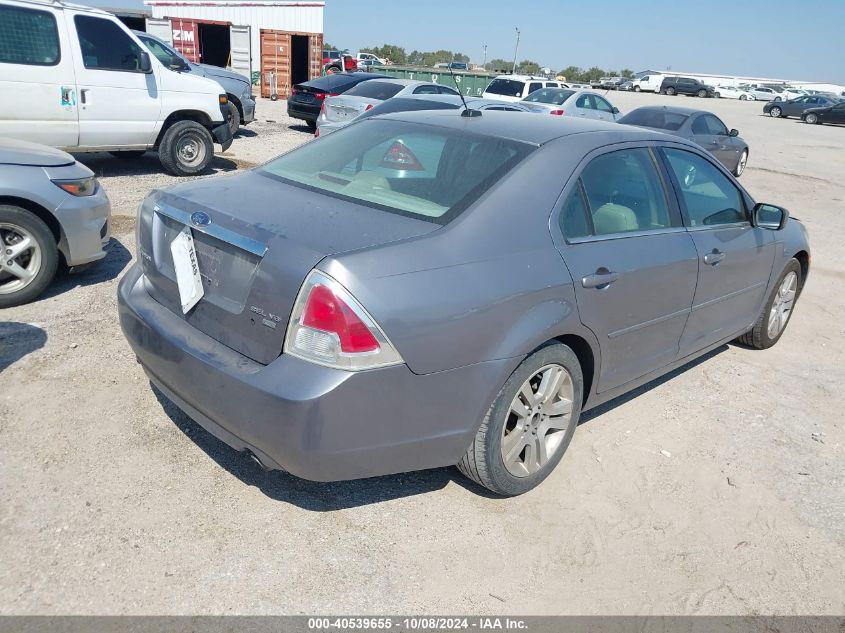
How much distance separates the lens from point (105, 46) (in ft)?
26.6

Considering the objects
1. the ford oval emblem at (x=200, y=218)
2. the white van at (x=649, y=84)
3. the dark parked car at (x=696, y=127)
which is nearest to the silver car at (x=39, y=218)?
the ford oval emblem at (x=200, y=218)

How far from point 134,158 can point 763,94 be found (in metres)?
60.7

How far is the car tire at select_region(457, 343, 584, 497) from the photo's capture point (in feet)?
9.41

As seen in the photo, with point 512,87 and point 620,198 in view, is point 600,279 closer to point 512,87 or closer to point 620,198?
point 620,198

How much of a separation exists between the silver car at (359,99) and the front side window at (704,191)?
27.3 feet

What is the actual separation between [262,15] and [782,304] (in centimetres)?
2626

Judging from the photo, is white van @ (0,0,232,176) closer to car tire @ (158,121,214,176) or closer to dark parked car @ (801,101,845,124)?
car tire @ (158,121,214,176)

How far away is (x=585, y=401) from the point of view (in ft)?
11.4

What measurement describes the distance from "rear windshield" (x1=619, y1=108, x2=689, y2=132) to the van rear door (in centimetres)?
1004

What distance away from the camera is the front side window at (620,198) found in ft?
10.6

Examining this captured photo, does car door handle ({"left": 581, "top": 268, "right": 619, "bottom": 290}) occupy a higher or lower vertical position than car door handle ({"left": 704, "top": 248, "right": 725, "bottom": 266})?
higher

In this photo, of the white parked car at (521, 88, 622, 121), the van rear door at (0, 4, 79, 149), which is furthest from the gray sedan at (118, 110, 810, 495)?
the white parked car at (521, 88, 622, 121)

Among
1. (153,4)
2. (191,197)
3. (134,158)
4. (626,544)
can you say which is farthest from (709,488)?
(153,4)

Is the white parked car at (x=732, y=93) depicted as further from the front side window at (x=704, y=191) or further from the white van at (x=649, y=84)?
the front side window at (x=704, y=191)
